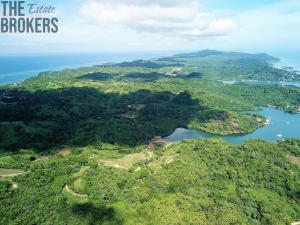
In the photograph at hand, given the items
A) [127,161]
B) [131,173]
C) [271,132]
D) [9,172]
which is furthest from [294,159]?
[9,172]

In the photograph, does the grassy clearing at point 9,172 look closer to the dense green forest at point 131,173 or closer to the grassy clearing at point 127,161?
the dense green forest at point 131,173

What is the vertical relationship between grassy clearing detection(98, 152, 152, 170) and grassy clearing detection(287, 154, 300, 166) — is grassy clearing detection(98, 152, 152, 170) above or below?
above

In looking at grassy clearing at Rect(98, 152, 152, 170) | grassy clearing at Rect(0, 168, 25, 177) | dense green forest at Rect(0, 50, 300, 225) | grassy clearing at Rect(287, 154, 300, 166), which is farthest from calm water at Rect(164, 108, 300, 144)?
grassy clearing at Rect(0, 168, 25, 177)

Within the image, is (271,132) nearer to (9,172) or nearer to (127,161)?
(127,161)

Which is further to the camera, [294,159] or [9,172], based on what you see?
[294,159]

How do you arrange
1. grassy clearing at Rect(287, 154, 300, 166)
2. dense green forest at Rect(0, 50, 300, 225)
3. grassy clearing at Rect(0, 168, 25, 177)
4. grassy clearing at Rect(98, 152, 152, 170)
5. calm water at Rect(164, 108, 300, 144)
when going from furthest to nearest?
calm water at Rect(164, 108, 300, 144)
grassy clearing at Rect(287, 154, 300, 166)
grassy clearing at Rect(98, 152, 152, 170)
grassy clearing at Rect(0, 168, 25, 177)
dense green forest at Rect(0, 50, 300, 225)

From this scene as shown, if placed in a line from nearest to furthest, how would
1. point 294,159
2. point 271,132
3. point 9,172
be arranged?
point 9,172
point 294,159
point 271,132

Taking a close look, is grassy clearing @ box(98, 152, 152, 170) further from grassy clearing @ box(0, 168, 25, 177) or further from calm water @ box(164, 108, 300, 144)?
calm water @ box(164, 108, 300, 144)

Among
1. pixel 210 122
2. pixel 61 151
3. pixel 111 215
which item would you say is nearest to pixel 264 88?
pixel 210 122

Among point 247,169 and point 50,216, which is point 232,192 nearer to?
point 247,169
